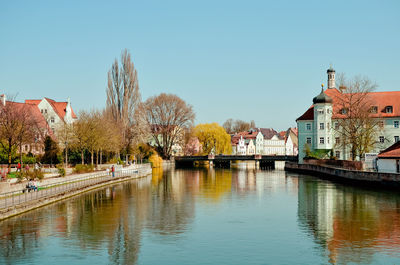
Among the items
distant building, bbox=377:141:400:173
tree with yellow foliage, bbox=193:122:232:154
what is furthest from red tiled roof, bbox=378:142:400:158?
tree with yellow foliage, bbox=193:122:232:154

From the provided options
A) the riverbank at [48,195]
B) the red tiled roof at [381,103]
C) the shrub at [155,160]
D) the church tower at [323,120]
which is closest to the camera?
the riverbank at [48,195]

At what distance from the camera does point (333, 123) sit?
95.2m

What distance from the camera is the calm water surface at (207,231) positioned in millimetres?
24531

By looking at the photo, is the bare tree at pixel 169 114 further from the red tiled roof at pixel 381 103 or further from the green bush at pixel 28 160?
the green bush at pixel 28 160

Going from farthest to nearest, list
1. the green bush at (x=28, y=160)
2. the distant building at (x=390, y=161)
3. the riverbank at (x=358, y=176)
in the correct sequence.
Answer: the green bush at (x=28, y=160)
the distant building at (x=390, y=161)
the riverbank at (x=358, y=176)

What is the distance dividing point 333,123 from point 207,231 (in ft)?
226

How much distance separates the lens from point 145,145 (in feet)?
362

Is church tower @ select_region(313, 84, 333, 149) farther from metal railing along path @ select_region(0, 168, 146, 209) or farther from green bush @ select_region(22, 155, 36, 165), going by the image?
green bush @ select_region(22, 155, 36, 165)

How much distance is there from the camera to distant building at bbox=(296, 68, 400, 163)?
89.9m

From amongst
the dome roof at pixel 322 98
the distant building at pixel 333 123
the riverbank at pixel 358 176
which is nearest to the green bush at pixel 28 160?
the riverbank at pixel 358 176

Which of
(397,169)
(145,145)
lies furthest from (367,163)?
(145,145)

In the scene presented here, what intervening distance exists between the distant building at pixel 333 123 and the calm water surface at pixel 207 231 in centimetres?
4353

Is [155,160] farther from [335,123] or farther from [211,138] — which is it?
[335,123]

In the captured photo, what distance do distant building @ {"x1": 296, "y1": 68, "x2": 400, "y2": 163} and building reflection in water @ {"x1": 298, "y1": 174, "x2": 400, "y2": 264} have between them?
37146 millimetres
